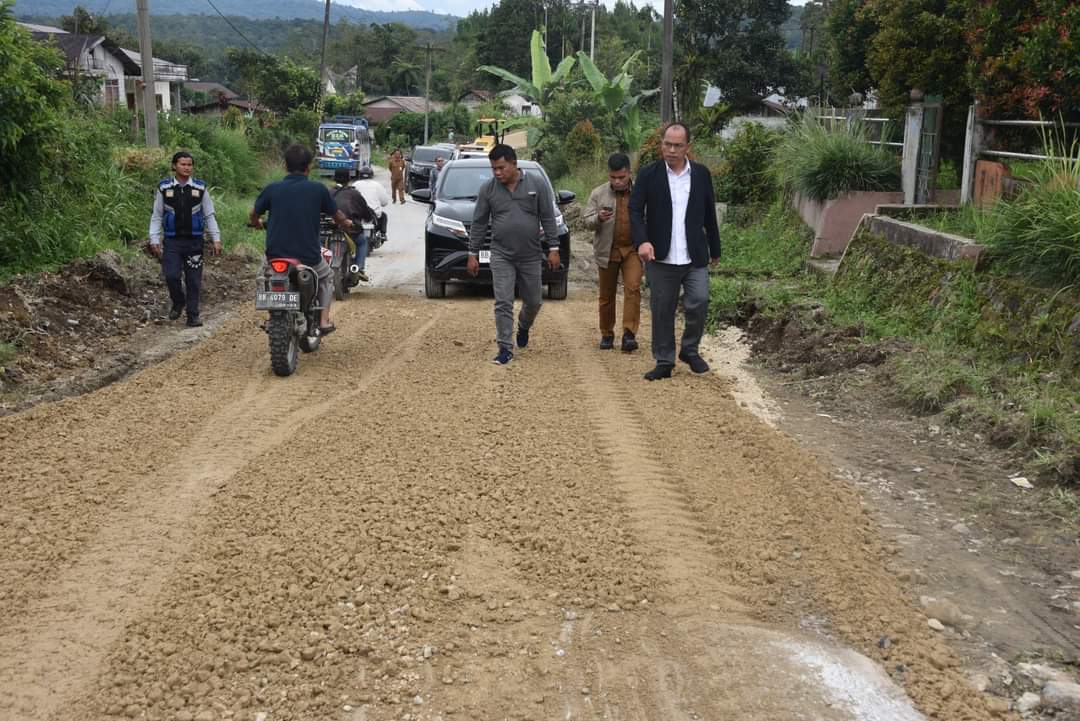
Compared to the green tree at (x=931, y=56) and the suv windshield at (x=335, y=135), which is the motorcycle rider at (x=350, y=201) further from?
the suv windshield at (x=335, y=135)

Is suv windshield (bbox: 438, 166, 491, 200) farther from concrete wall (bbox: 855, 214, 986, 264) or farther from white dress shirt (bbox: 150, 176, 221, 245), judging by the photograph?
concrete wall (bbox: 855, 214, 986, 264)

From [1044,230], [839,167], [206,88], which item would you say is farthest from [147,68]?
[206,88]

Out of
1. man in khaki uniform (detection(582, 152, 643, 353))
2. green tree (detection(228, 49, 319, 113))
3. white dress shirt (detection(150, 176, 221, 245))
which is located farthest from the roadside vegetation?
green tree (detection(228, 49, 319, 113))

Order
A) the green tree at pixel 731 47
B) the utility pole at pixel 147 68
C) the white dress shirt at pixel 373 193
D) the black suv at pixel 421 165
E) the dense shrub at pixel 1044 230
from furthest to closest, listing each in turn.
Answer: the green tree at pixel 731 47, the black suv at pixel 421 165, the utility pole at pixel 147 68, the white dress shirt at pixel 373 193, the dense shrub at pixel 1044 230

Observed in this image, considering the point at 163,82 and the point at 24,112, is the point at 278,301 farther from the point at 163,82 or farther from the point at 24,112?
the point at 163,82

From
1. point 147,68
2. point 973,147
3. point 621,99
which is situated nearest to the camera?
point 973,147

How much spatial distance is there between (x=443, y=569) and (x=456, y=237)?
370 inches

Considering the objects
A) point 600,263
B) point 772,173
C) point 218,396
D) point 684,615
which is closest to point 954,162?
point 772,173

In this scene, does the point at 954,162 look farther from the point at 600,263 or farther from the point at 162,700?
the point at 162,700

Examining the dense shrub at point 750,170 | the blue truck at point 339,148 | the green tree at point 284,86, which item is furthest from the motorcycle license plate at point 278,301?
the green tree at point 284,86

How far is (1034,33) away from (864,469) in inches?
257

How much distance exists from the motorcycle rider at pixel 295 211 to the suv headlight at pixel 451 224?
443cm

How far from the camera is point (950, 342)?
8680 mm

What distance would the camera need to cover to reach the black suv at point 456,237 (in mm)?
13633
